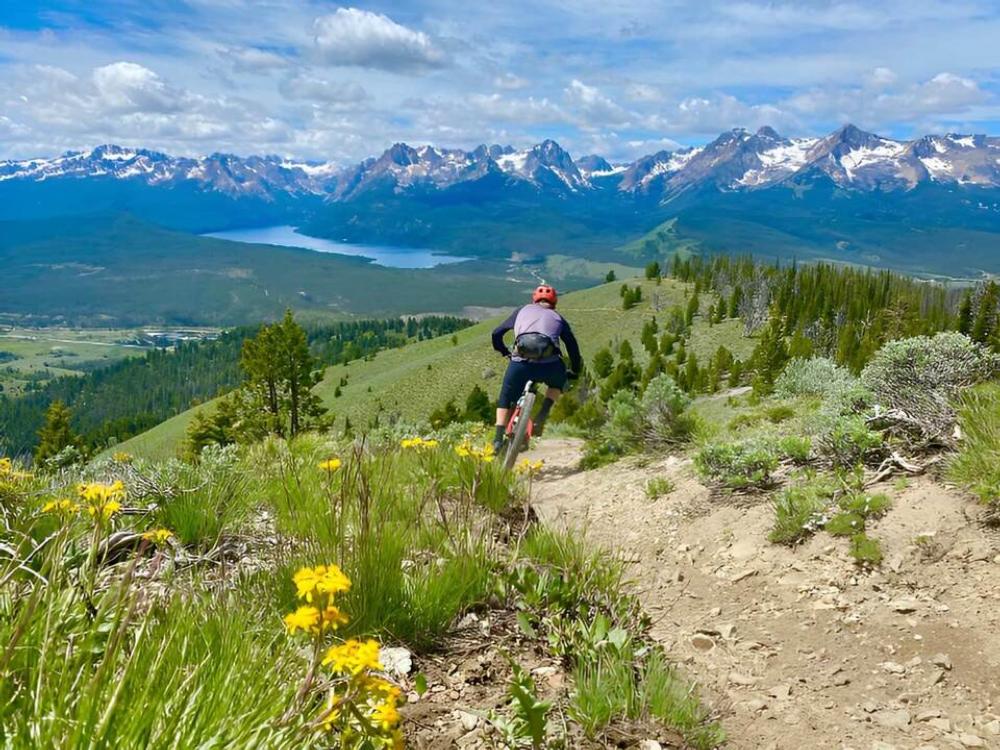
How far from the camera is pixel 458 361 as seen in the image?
10906 cm

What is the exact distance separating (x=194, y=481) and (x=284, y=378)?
119ft

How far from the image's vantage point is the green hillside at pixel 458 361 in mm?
97688

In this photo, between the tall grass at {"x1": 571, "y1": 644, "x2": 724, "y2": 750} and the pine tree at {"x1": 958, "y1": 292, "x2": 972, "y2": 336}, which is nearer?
the tall grass at {"x1": 571, "y1": 644, "x2": 724, "y2": 750}

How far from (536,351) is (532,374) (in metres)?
0.41

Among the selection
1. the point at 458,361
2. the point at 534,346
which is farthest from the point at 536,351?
the point at 458,361

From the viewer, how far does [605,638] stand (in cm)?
330

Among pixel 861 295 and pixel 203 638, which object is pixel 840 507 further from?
pixel 861 295

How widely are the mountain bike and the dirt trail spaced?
191 cm

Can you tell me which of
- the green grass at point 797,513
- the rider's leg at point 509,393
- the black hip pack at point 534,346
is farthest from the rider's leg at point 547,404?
the green grass at point 797,513

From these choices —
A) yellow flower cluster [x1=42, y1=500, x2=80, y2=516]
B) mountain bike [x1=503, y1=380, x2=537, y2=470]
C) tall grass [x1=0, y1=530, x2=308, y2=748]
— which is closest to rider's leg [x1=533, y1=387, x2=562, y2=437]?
mountain bike [x1=503, y1=380, x2=537, y2=470]

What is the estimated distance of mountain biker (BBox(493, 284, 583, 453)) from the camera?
27.9ft

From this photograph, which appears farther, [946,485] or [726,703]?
[946,485]

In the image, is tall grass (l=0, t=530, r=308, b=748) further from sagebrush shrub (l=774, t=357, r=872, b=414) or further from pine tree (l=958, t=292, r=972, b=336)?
pine tree (l=958, t=292, r=972, b=336)

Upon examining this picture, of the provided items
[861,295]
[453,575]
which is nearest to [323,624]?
[453,575]
